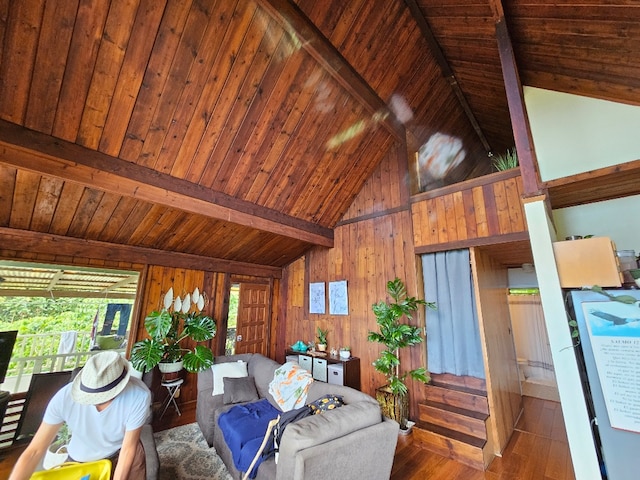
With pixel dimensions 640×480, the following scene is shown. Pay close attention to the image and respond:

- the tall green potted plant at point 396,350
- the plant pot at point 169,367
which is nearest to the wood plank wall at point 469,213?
the tall green potted plant at point 396,350

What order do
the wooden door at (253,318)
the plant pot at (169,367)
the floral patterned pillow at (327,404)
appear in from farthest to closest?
the wooden door at (253,318), the plant pot at (169,367), the floral patterned pillow at (327,404)

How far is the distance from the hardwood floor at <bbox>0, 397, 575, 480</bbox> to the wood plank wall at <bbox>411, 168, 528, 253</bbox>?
2.22m

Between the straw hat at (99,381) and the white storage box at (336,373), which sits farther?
the white storage box at (336,373)

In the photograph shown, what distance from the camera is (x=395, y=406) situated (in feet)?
10.6

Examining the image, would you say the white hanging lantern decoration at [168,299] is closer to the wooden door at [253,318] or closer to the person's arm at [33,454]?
the wooden door at [253,318]

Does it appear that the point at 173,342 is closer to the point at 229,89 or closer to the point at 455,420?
the point at 229,89

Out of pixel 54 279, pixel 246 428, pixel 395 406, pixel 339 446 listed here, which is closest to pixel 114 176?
pixel 54 279

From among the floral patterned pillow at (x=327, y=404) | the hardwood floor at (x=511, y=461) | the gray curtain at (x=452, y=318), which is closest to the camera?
the floral patterned pillow at (x=327, y=404)

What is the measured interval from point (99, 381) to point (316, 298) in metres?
3.81

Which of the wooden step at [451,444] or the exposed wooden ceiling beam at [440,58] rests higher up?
the exposed wooden ceiling beam at [440,58]

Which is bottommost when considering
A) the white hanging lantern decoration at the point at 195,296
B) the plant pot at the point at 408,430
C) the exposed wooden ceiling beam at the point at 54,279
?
the plant pot at the point at 408,430

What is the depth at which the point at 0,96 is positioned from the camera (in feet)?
6.67

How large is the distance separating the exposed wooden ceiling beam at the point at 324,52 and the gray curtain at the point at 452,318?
7.33 ft

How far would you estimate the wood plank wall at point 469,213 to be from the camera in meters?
3.09
